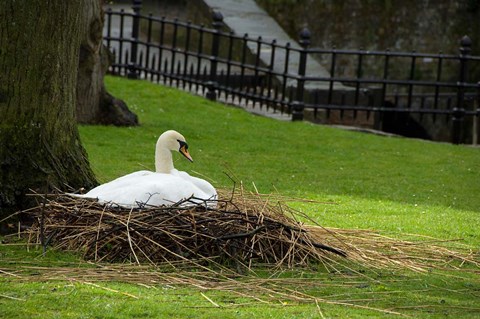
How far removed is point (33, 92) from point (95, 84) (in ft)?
22.2

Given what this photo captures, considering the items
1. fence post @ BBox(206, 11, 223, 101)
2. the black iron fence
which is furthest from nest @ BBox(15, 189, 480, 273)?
fence post @ BBox(206, 11, 223, 101)

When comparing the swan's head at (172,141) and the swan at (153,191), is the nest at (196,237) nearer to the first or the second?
the swan at (153,191)

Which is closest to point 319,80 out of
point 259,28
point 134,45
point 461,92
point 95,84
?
point 461,92

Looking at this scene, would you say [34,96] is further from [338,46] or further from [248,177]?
[338,46]

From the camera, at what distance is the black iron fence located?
19266mm

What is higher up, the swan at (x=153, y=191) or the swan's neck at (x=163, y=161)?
the swan's neck at (x=163, y=161)

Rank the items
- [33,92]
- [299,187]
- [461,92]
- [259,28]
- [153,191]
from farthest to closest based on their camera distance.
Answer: [259,28] → [461,92] → [299,187] → [33,92] → [153,191]

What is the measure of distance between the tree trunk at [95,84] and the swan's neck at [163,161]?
6137mm

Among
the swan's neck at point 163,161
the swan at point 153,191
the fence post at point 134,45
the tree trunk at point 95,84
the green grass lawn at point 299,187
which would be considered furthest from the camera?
the fence post at point 134,45

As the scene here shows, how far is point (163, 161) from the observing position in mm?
9211

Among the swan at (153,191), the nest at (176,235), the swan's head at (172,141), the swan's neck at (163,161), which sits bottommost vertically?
the nest at (176,235)

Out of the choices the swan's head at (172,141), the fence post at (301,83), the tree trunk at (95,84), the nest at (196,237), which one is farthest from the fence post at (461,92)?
the swan's head at (172,141)

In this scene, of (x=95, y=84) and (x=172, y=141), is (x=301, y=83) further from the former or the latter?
(x=172, y=141)

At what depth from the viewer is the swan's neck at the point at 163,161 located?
9211 mm
